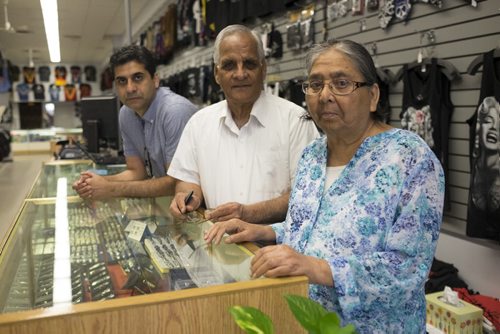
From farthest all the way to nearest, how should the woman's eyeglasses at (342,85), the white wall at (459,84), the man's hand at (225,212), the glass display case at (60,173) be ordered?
the white wall at (459,84) → the glass display case at (60,173) → the man's hand at (225,212) → the woman's eyeglasses at (342,85)

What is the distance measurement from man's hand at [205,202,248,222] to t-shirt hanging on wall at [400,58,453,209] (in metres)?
1.83

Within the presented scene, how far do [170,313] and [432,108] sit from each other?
266cm

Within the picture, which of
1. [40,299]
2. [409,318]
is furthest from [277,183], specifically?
[40,299]

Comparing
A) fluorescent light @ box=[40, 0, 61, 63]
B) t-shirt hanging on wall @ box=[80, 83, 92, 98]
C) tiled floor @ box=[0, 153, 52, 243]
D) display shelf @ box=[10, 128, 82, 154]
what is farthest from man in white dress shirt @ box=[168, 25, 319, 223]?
t-shirt hanging on wall @ box=[80, 83, 92, 98]

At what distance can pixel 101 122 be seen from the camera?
4.96m

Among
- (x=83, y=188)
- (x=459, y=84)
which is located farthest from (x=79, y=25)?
(x=459, y=84)

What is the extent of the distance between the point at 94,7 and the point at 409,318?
964cm

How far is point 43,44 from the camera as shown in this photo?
14406 millimetres

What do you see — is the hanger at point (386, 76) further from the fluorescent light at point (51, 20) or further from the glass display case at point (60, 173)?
the fluorescent light at point (51, 20)

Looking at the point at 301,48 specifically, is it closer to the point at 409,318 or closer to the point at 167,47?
the point at 409,318

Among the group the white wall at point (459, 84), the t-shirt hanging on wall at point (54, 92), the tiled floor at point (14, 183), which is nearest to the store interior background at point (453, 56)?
the white wall at point (459, 84)

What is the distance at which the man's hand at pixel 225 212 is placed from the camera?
179cm

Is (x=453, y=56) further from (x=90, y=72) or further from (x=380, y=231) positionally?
(x=90, y=72)

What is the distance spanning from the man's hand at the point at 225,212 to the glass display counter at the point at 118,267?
0.05m
